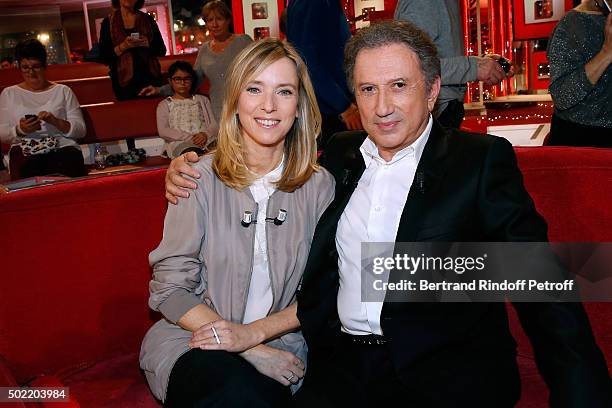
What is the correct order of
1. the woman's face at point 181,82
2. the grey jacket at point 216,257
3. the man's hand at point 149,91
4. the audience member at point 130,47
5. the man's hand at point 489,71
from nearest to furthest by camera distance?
the grey jacket at point 216,257, the man's hand at point 489,71, the woman's face at point 181,82, the audience member at point 130,47, the man's hand at point 149,91

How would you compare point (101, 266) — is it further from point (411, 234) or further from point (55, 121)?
point (55, 121)

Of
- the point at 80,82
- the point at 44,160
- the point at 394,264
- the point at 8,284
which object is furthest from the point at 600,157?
the point at 80,82

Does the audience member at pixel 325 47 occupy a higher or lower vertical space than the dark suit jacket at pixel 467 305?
higher

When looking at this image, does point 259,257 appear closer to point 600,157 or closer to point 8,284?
point 8,284

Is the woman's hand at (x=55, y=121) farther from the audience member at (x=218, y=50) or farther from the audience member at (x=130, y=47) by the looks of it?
the audience member at (x=130, y=47)

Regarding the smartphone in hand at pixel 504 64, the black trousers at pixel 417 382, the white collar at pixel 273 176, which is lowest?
the black trousers at pixel 417 382

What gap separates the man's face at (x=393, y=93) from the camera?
1.64 m

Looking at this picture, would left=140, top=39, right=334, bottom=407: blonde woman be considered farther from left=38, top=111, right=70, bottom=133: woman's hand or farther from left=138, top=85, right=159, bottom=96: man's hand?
left=138, top=85, right=159, bottom=96: man's hand

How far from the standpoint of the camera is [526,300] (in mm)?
1520

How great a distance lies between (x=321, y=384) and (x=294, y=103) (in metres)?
0.74

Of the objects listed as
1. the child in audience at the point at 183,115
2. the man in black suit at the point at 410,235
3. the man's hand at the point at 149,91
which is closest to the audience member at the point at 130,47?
the man's hand at the point at 149,91

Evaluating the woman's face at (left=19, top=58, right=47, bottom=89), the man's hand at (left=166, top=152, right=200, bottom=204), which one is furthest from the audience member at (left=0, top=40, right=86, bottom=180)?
the man's hand at (left=166, top=152, right=200, bottom=204)

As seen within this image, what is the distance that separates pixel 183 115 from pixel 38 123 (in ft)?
3.49

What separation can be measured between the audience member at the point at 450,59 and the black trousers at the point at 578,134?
16.1 inches
